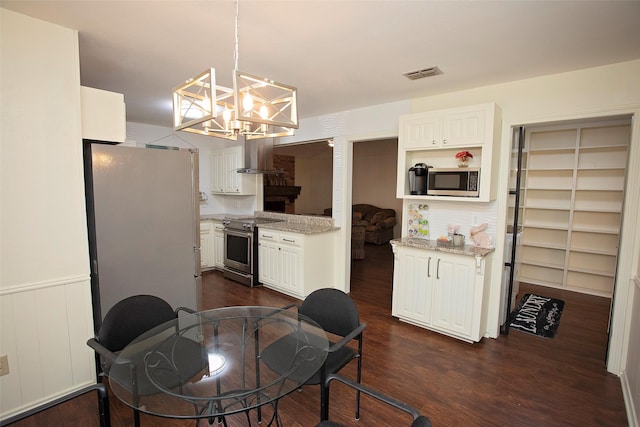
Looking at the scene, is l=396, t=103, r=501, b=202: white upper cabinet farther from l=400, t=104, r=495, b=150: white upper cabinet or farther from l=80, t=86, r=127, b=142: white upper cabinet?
l=80, t=86, r=127, b=142: white upper cabinet

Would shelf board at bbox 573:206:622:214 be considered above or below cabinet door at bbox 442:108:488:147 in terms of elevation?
below

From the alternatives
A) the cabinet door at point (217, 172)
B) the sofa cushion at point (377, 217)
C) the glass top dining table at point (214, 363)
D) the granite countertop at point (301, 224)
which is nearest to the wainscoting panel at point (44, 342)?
the glass top dining table at point (214, 363)

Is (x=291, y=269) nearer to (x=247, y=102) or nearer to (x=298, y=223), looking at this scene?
(x=298, y=223)

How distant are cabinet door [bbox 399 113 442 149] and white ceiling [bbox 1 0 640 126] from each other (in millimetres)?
323

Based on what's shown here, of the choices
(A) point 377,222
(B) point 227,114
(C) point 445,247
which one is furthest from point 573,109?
(A) point 377,222

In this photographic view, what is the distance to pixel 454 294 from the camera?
306 centimetres

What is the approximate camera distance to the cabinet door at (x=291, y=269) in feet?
13.3

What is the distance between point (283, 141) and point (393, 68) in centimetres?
270

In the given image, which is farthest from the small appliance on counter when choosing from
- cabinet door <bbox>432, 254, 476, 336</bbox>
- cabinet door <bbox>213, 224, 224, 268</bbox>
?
cabinet door <bbox>213, 224, 224, 268</bbox>

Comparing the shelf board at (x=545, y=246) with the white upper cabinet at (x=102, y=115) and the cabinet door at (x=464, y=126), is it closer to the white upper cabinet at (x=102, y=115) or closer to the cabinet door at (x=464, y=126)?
the cabinet door at (x=464, y=126)

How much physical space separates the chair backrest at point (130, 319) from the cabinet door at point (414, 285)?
2.28m

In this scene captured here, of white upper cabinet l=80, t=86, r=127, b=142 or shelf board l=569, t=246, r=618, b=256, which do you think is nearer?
white upper cabinet l=80, t=86, r=127, b=142

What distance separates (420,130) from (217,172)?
3917 mm

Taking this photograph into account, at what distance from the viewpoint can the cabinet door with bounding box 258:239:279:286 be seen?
438cm
